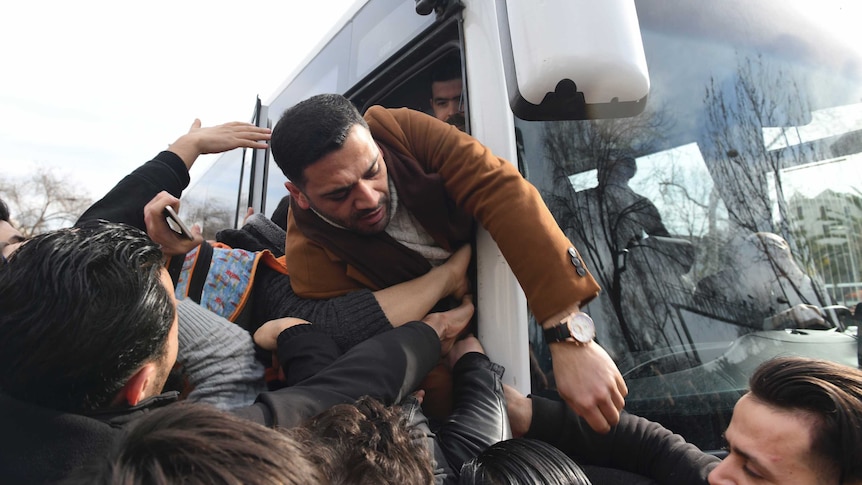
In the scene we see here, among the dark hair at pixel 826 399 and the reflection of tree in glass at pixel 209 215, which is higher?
the reflection of tree in glass at pixel 209 215

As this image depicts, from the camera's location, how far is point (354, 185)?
1.59 metres

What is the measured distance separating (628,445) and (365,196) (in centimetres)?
95

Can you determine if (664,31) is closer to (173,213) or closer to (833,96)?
(833,96)

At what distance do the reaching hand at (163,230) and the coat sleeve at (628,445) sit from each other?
3.74 feet

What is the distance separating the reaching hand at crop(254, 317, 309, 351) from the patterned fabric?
228mm

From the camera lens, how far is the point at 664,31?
174cm

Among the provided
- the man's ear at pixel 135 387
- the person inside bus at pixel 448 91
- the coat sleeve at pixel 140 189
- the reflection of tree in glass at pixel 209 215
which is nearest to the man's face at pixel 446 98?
the person inside bus at pixel 448 91

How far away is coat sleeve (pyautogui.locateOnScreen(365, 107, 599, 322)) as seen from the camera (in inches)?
56.1

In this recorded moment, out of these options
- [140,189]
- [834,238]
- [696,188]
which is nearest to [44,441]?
[140,189]

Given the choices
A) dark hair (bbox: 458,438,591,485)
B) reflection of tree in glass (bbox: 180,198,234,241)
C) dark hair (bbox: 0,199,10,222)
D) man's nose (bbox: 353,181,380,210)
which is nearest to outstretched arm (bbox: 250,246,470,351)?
man's nose (bbox: 353,181,380,210)

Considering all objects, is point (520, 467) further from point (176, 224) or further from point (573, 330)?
point (176, 224)

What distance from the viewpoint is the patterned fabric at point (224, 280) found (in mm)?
1812

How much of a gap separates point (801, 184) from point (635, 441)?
0.86 metres

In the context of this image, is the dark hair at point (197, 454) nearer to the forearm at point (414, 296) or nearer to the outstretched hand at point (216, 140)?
the forearm at point (414, 296)
